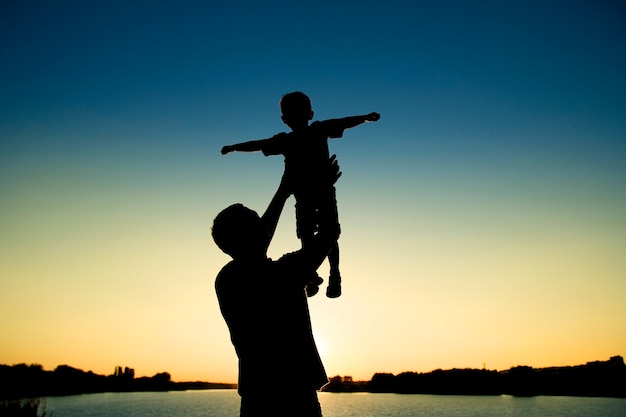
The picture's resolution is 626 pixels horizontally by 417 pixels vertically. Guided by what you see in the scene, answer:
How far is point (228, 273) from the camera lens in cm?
254

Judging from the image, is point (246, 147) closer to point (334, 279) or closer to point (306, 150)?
point (306, 150)

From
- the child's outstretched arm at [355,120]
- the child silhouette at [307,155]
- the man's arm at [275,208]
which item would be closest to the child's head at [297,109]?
the child silhouette at [307,155]

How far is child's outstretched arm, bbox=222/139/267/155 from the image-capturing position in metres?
3.77

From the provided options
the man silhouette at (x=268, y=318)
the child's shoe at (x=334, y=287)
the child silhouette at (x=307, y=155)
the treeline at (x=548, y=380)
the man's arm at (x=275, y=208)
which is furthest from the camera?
the treeline at (x=548, y=380)

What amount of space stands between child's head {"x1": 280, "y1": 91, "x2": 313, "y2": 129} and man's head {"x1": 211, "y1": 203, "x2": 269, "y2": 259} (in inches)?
60.1

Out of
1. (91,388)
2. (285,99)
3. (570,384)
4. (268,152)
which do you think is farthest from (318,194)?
(91,388)

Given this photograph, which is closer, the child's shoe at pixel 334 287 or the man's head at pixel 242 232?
the man's head at pixel 242 232

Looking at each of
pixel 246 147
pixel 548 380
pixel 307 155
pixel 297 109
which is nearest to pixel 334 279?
pixel 307 155

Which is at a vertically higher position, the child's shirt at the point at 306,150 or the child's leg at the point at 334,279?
the child's shirt at the point at 306,150

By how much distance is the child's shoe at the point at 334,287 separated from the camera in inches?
156

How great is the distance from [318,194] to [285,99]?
1041mm

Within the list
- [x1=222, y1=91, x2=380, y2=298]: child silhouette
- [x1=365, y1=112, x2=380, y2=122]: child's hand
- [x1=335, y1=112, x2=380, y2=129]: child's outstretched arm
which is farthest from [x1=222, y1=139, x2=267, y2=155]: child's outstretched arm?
[x1=365, y1=112, x2=380, y2=122]: child's hand

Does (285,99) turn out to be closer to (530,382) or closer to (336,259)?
(336,259)

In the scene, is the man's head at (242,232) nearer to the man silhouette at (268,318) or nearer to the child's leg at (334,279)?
the man silhouette at (268,318)
